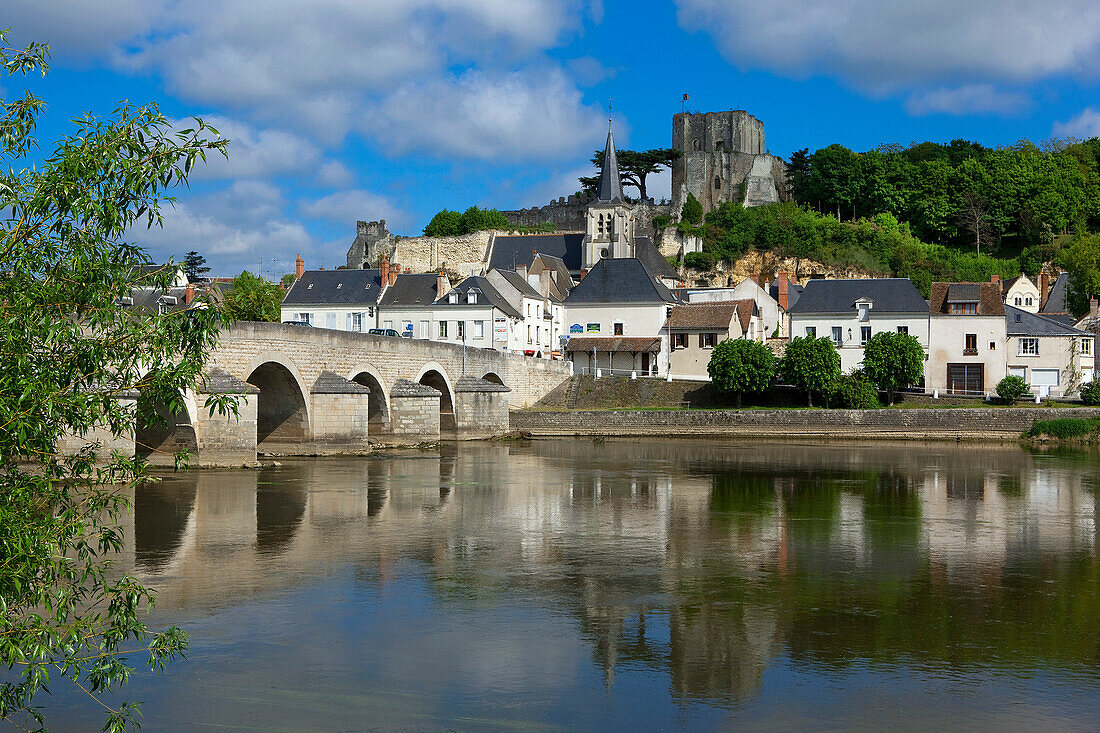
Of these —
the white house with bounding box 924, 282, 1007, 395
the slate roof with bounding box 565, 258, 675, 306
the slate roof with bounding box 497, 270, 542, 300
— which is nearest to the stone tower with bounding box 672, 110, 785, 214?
the slate roof with bounding box 565, 258, 675, 306

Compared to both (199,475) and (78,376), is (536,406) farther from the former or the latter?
(78,376)

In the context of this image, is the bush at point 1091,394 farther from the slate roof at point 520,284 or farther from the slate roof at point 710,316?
the slate roof at point 520,284

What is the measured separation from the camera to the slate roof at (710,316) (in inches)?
1930

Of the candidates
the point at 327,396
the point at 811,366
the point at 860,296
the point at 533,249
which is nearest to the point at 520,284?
the point at 533,249

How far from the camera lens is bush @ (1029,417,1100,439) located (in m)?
35.8

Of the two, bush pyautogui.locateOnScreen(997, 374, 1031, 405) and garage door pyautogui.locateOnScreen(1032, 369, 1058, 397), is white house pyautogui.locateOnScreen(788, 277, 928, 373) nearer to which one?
garage door pyautogui.locateOnScreen(1032, 369, 1058, 397)

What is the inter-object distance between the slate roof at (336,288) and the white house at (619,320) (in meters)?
9.75

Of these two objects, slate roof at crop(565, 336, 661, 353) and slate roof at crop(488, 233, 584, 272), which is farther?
slate roof at crop(488, 233, 584, 272)

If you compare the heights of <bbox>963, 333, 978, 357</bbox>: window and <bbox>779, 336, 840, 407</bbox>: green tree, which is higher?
<bbox>963, 333, 978, 357</bbox>: window

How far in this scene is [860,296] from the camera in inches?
1895

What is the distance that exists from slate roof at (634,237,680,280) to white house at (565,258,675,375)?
430 inches

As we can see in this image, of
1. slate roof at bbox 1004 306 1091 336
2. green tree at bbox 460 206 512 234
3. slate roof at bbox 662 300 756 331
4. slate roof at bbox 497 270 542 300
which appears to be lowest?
slate roof at bbox 1004 306 1091 336

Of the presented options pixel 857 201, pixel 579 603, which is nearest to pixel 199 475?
pixel 579 603

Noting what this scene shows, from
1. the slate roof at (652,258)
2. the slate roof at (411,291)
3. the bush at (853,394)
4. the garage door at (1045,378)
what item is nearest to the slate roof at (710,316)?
the bush at (853,394)
